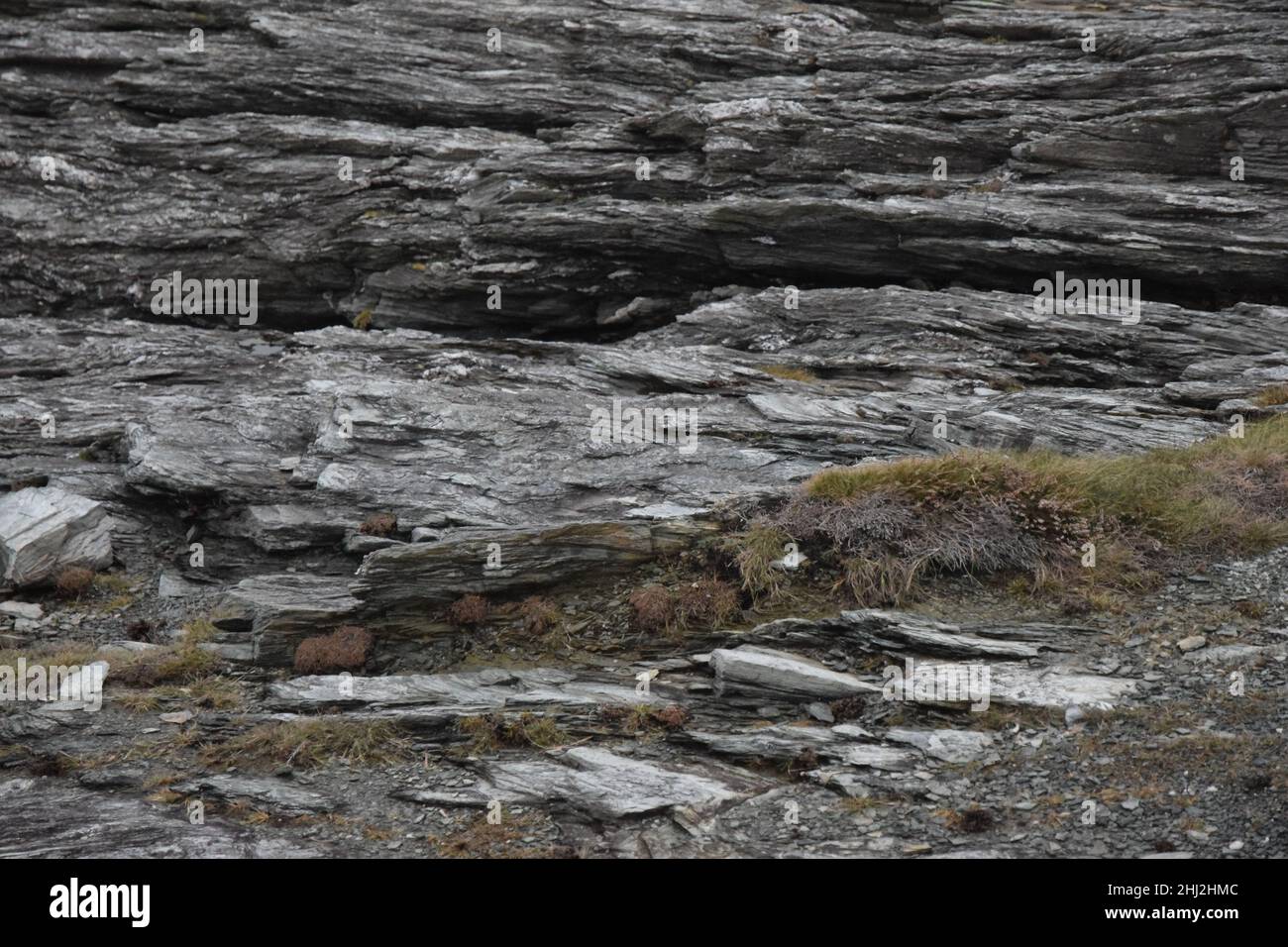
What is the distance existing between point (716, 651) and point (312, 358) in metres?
13.2

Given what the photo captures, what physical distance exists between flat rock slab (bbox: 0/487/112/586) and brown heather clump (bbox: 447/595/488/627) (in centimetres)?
737

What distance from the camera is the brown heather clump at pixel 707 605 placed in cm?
1352

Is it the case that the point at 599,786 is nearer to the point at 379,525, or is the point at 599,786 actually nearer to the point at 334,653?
the point at 334,653

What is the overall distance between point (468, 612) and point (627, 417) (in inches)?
248

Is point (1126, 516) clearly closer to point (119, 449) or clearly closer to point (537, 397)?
point (537, 397)

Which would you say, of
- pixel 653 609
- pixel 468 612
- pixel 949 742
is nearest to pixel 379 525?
pixel 468 612

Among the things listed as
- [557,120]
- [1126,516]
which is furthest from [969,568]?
[557,120]

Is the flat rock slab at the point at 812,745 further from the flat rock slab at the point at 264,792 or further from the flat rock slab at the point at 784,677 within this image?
the flat rock slab at the point at 264,792

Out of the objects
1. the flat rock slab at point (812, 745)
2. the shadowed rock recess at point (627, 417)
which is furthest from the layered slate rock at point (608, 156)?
the flat rock slab at point (812, 745)

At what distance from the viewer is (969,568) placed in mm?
13797

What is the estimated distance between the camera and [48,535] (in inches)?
670

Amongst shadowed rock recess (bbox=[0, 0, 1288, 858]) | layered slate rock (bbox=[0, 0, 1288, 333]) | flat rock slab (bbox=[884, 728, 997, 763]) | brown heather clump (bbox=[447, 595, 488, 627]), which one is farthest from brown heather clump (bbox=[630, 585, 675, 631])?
layered slate rock (bbox=[0, 0, 1288, 333])

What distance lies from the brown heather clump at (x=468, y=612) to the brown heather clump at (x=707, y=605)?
268cm

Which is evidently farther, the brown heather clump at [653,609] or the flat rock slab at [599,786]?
the brown heather clump at [653,609]
